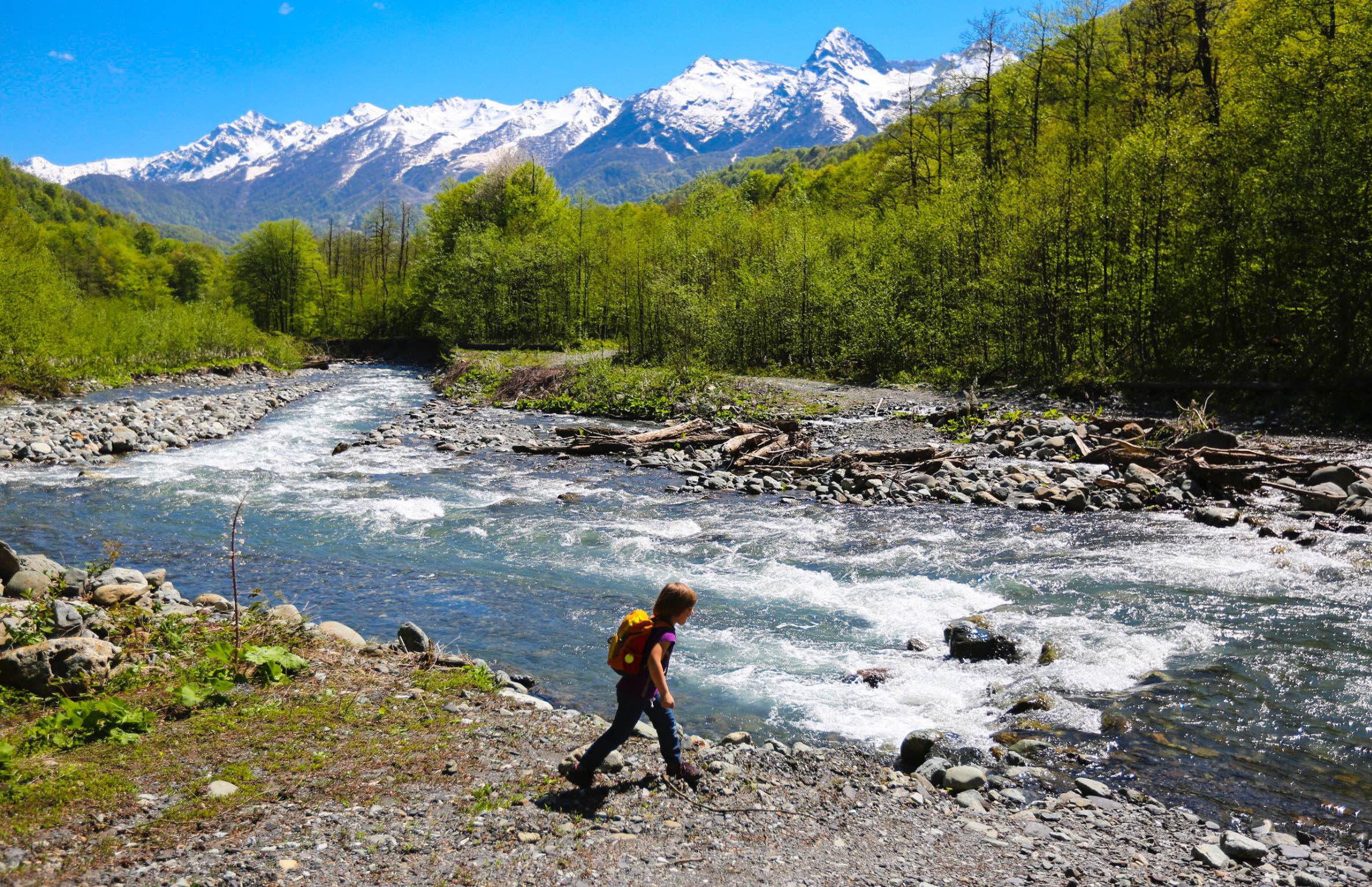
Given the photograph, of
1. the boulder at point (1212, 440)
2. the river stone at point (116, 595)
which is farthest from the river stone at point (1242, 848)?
the boulder at point (1212, 440)

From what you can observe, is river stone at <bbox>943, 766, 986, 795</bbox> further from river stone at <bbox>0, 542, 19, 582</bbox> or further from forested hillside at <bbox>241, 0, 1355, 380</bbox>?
forested hillside at <bbox>241, 0, 1355, 380</bbox>

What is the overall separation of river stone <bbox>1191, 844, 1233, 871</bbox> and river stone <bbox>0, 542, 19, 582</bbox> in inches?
474

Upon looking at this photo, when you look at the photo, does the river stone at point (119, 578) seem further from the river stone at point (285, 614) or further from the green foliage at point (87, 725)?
the green foliage at point (87, 725)

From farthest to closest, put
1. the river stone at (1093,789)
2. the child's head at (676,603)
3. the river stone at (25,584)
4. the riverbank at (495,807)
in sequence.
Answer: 1. the river stone at (25,584)
2. the river stone at (1093,789)
3. the child's head at (676,603)
4. the riverbank at (495,807)

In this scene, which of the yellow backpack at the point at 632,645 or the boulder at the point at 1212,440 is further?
the boulder at the point at 1212,440

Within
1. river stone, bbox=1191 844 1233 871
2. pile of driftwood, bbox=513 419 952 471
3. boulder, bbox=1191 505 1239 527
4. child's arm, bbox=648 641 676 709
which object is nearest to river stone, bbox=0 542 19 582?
child's arm, bbox=648 641 676 709

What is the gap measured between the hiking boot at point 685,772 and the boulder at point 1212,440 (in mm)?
16546

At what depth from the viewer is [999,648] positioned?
27.9 ft

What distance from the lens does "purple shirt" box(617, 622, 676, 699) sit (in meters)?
5.63

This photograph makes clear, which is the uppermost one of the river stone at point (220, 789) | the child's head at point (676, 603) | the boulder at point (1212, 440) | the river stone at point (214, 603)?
the boulder at point (1212, 440)

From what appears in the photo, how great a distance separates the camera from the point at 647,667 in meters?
5.68

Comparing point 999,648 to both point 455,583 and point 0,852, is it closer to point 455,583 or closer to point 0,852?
point 455,583

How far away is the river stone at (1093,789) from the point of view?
6027 mm

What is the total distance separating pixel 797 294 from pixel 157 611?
34332 mm
